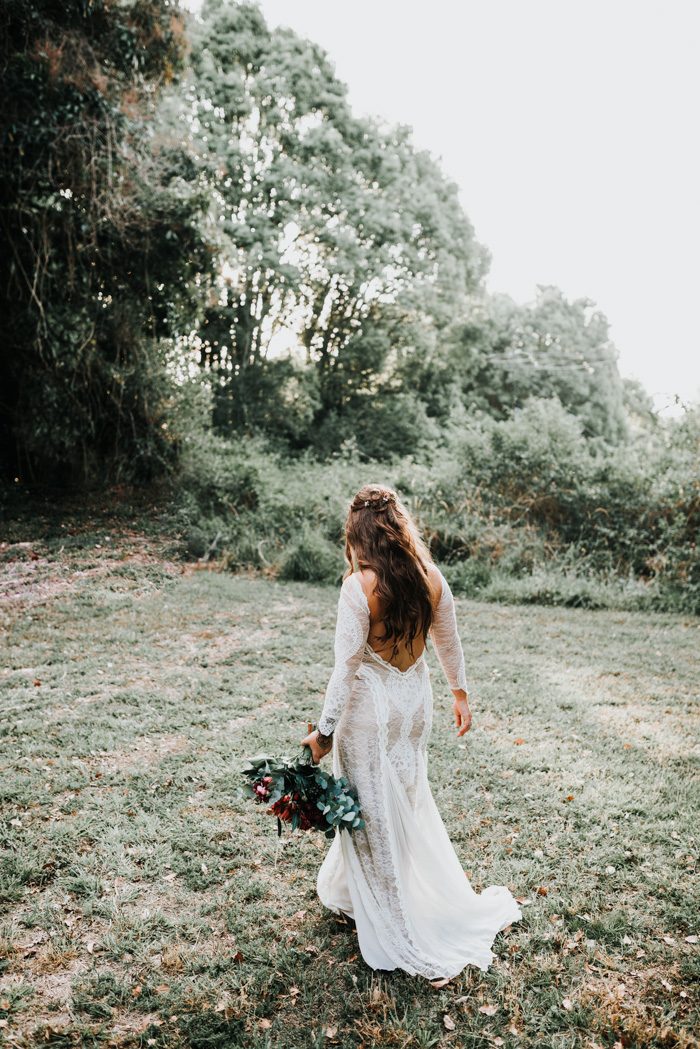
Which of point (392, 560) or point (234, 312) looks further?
point (234, 312)

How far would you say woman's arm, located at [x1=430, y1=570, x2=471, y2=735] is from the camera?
3.05 meters

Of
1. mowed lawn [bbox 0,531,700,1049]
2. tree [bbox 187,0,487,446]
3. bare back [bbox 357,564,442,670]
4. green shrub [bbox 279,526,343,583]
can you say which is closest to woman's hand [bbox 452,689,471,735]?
bare back [bbox 357,564,442,670]

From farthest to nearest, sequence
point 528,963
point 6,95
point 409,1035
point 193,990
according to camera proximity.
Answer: point 6,95 → point 528,963 → point 193,990 → point 409,1035

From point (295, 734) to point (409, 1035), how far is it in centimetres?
275

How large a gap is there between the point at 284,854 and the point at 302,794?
1338mm

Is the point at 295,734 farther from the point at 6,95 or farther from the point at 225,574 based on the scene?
the point at 6,95

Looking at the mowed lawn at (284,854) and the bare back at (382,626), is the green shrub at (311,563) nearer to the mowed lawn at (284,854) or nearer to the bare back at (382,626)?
the mowed lawn at (284,854)

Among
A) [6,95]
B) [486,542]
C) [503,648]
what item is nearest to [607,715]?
[503,648]

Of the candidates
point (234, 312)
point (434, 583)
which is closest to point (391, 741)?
point (434, 583)

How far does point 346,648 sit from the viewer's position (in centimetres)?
280

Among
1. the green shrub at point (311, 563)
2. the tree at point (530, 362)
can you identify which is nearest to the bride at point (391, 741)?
the green shrub at point (311, 563)

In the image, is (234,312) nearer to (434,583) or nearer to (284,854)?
(284,854)

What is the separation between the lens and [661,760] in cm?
507

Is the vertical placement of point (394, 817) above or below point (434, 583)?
below
